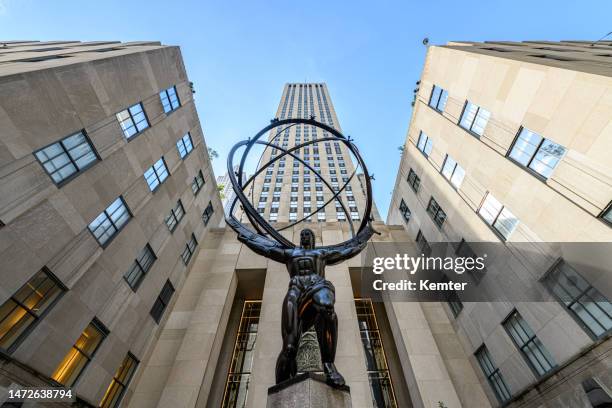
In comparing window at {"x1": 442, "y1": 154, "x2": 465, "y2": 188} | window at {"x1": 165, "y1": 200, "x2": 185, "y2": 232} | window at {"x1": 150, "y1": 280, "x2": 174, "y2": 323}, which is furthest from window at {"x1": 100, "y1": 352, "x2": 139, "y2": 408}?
window at {"x1": 442, "y1": 154, "x2": 465, "y2": 188}

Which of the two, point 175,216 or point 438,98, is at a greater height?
point 438,98

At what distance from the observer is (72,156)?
29.8ft

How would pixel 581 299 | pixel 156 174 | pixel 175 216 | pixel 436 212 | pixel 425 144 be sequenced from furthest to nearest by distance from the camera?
pixel 425 144 < pixel 436 212 < pixel 175 216 < pixel 156 174 < pixel 581 299

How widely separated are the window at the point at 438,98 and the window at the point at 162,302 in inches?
791

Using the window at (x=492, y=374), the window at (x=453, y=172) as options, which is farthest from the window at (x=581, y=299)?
the window at (x=453, y=172)

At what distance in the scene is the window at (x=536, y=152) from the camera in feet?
29.7

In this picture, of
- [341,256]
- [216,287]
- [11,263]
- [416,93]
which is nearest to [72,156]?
[11,263]

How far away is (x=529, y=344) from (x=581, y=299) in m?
2.77

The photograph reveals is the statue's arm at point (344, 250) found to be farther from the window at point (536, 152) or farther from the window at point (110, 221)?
the window at point (110, 221)

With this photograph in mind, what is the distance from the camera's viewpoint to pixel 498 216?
1104 centimetres

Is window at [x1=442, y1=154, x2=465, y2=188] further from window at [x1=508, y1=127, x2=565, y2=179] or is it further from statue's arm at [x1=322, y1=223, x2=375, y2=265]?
statue's arm at [x1=322, y1=223, x2=375, y2=265]

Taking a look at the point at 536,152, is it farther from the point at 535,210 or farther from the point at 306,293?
the point at 306,293

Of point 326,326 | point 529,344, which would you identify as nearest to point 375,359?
point 529,344

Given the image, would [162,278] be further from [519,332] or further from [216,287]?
[519,332]
